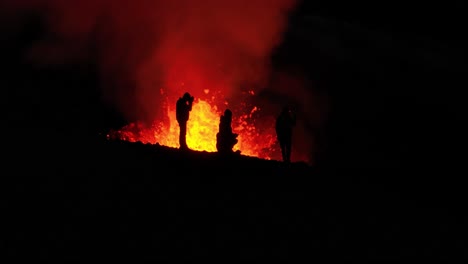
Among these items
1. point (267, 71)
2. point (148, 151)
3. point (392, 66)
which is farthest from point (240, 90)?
point (148, 151)

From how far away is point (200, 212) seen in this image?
9461 mm

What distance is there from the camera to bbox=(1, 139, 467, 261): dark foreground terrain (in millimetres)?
8219

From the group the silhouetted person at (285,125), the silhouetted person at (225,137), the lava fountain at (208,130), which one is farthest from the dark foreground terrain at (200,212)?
the lava fountain at (208,130)

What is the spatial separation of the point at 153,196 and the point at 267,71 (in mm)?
14820

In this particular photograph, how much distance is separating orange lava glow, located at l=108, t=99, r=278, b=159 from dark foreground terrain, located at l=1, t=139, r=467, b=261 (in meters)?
7.78

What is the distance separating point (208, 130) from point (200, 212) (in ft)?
38.5

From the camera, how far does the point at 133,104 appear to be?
22.1 m

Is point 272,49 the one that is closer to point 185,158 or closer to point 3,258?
point 185,158

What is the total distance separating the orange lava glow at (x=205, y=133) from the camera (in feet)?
65.9

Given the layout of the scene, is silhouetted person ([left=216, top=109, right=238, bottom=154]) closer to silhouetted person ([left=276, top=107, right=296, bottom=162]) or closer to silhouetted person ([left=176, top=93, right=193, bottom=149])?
silhouetted person ([left=176, top=93, right=193, bottom=149])

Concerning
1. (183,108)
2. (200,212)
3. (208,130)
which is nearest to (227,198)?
(200,212)

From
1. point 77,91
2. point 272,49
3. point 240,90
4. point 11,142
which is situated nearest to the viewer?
point 11,142

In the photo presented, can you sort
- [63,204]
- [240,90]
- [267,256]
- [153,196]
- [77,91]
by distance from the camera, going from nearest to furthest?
[267,256]
[63,204]
[153,196]
[77,91]
[240,90]

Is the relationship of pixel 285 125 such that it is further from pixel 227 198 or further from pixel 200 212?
→ pixel 200 212
